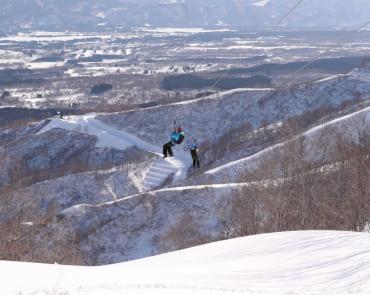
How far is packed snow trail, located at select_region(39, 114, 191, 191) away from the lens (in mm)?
79000

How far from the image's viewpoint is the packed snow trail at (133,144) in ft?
259

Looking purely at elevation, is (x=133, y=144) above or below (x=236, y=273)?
below

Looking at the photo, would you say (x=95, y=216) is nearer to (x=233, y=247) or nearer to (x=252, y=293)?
(x=233, y=247)

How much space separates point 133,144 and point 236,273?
83.5 meters

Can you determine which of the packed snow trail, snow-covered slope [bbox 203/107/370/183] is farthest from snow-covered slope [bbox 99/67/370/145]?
snow-covered slope [bbox 203/107/370/183]

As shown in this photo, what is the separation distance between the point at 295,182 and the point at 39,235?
22101 mm

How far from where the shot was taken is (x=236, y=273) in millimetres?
15156

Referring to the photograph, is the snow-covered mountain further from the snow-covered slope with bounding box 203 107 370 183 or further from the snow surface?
the snow surface

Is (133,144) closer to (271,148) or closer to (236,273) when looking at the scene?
(271,148)

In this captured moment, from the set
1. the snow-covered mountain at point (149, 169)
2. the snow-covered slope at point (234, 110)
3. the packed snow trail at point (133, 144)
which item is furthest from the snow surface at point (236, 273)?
the snow-covered slope at point (234, 110)

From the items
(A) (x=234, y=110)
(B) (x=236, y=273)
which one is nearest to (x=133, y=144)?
(A) (x=234, y=110)

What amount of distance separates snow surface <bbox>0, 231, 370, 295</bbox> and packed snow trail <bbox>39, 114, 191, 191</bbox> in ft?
191

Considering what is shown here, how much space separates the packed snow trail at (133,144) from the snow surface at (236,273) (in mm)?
58272

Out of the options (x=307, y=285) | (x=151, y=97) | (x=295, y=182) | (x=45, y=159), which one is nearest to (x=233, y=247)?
(x=307, y=285)
